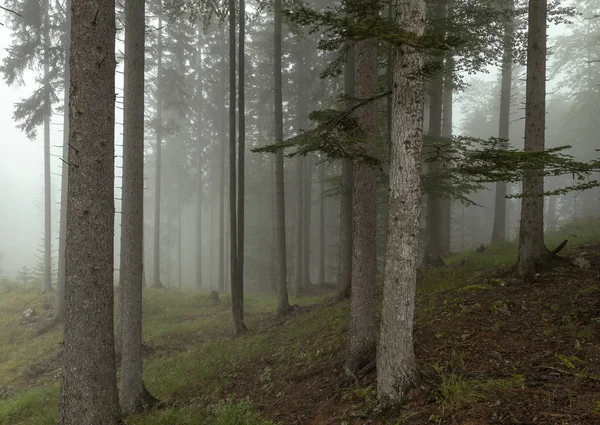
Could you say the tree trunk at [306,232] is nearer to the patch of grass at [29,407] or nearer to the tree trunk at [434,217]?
the tree trunk at [434,217]

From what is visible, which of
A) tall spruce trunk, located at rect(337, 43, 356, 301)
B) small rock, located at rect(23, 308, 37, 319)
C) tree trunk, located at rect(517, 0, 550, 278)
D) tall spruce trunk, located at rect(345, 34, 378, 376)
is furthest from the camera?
small rock, located at rect(23, 308, 37, 319)

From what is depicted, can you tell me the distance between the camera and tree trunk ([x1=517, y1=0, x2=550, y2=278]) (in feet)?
25.1

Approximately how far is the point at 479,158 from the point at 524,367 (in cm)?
281

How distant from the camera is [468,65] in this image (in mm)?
13125

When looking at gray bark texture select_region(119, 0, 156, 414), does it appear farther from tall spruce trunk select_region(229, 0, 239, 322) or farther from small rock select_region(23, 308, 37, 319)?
small rock select_region(23, 308, 37, 319)

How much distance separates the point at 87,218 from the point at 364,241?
13.7 feet

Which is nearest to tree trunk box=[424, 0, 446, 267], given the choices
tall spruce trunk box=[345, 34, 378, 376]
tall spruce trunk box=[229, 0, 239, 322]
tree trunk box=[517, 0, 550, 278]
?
tree trunk box=[517, 0, 550, 278]

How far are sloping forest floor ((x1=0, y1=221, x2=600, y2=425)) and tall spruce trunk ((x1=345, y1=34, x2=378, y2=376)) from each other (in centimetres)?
63

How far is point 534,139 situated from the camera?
25.3ft

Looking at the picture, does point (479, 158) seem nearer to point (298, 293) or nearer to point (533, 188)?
point (533, 188)

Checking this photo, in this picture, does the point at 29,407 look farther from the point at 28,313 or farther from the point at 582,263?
the point at 582,263

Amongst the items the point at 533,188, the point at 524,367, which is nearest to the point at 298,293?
the point at 533,188

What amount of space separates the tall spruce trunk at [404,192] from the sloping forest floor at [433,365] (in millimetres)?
986

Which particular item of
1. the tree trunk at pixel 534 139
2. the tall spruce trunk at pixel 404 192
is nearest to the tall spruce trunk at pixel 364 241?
the tall spruce trunk at pixel 404 192
